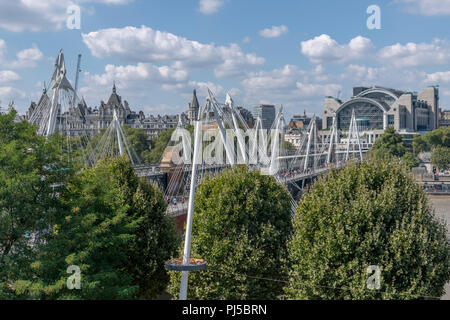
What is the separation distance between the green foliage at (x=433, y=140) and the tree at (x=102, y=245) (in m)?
107

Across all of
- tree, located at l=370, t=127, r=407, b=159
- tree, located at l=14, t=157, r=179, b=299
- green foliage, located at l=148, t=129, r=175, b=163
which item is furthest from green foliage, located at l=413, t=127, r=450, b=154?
tree, located at l=14, t=157, r=179, b=299

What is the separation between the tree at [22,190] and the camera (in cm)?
1323

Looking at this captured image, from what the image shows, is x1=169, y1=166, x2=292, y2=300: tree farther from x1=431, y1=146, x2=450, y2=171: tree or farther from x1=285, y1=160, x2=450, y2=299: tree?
x1=431, y1=146, x2=450, y2=171: tree

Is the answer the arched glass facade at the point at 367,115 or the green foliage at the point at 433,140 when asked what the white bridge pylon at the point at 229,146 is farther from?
the arched glass facade at the point at 367,115

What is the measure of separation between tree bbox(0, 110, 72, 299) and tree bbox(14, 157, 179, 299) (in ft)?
1.46

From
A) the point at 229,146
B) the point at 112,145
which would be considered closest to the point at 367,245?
the point at 229,146

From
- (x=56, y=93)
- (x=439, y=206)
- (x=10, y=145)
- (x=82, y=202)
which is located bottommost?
(x=439, y=206)

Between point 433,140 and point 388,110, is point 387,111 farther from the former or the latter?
point 433,140

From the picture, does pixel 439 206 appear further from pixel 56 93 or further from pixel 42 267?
pixel 42 267

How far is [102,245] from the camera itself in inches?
598

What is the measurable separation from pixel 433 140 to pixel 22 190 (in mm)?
117677
